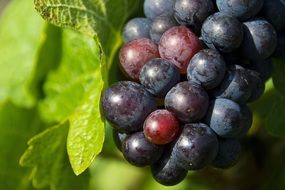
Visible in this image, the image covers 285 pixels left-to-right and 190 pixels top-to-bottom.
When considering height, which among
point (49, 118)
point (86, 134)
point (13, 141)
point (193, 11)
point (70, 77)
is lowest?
point (13, 141)

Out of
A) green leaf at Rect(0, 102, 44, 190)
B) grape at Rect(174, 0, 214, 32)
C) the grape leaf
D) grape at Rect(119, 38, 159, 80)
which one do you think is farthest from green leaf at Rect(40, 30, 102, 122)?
grape at Rect(174, 0, 214, 32)

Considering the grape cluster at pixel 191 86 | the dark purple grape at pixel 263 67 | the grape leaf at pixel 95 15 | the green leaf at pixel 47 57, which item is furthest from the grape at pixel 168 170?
the green leaf at pixel 47 57

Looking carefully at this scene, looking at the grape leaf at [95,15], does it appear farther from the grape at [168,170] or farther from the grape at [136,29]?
the grape at [168,170]

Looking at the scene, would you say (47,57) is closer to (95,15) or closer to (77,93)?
(77,93)

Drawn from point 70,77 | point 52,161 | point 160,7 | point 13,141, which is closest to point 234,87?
point 160,7

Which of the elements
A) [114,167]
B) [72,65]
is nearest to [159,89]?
[72,65]

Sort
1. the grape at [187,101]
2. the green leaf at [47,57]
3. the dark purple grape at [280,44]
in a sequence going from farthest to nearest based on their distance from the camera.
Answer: the green leaf at [47,57]
the dark purple grape at [280,44]
the grape at [187,101]

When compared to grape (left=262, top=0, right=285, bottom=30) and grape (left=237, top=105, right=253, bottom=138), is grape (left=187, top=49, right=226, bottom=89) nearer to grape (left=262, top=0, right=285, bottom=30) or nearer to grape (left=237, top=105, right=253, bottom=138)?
grape (left=237, top=105, right=253, bottom=138)
